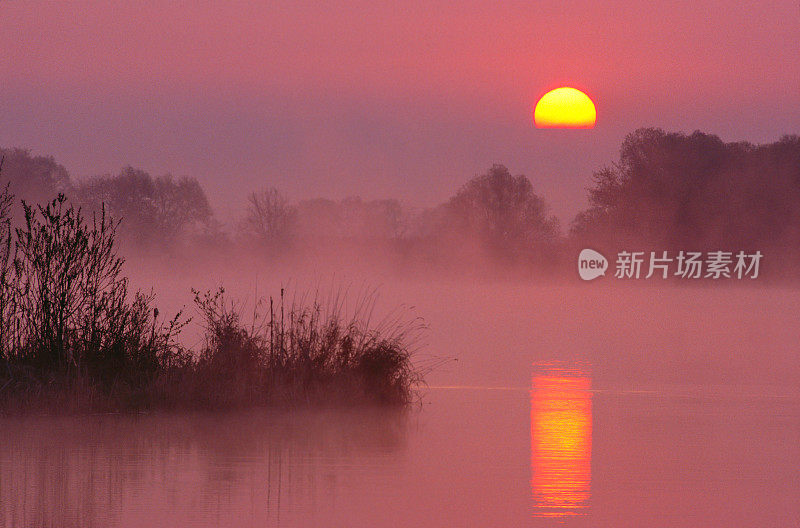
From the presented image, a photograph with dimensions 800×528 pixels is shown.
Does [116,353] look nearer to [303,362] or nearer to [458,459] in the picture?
[303,362]

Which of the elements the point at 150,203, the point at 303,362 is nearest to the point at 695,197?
the point at 150,203

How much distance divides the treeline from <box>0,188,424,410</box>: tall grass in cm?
4022

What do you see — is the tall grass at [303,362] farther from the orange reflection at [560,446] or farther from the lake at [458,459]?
the orange reflection at [560,446]

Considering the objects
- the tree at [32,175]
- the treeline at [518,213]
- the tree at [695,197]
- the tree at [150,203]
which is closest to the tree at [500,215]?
the treeline at [518,213]

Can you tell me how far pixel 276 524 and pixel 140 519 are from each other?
0.87m

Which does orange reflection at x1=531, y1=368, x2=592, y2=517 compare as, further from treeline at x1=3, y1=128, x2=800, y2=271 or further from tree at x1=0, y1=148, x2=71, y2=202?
tree at x1=0, y1=148, x2=71, y2=202

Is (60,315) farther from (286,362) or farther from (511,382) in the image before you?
(511,382)

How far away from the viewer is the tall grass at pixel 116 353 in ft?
43.7

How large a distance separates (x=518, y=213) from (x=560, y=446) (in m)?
51.0

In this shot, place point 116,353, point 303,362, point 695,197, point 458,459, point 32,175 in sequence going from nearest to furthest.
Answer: point 458,459
point 116,353
point 303,362
point 695,197
point 32,175

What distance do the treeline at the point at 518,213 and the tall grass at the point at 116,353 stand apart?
40.2 m

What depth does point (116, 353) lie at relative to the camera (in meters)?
13.8

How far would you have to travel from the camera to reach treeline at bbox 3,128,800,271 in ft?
173

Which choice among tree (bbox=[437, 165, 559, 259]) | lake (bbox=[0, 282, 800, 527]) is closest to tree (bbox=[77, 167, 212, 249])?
tree (bbox=[437, 165, 559, 259])
